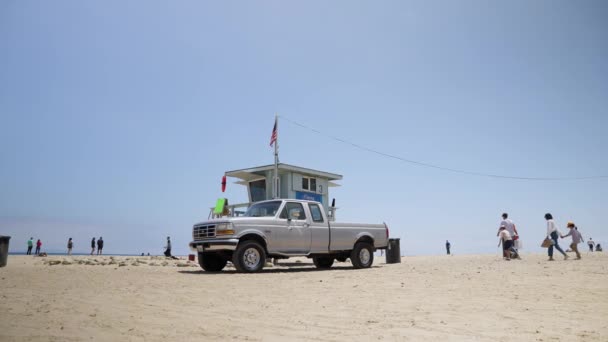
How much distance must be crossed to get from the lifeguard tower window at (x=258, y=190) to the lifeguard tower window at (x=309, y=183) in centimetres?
238

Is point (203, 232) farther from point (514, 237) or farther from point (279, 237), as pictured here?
point (514, 237)

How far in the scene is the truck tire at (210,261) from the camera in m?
13.1

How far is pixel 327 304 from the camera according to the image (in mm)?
6480

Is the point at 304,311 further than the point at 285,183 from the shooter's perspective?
No

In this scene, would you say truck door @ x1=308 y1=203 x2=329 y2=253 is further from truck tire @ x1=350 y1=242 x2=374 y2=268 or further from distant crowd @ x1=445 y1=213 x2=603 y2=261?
distant crowd @ x1=445 y1=213 x2=603 y2=261

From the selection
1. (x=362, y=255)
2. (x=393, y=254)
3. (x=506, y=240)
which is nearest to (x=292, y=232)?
(x=362, y=255)

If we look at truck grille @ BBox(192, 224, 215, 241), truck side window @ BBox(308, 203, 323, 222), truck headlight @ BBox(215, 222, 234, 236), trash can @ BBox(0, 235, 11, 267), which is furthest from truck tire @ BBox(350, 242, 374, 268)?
trash can @ BBox(0, 235, 11, 267)

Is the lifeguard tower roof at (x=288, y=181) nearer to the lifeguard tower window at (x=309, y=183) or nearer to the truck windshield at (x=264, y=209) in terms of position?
the lifeguard tower window at (x=309, y=183)

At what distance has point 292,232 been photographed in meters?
13.4

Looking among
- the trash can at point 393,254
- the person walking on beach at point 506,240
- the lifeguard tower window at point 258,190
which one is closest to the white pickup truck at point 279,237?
the trash can at point 393,254

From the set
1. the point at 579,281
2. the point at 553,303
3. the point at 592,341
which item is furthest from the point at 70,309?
the point at 579,281

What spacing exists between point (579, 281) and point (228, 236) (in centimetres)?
826

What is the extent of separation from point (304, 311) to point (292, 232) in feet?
24.6

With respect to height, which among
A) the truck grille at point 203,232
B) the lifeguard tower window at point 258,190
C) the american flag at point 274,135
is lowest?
the truck grille at point 203,232
